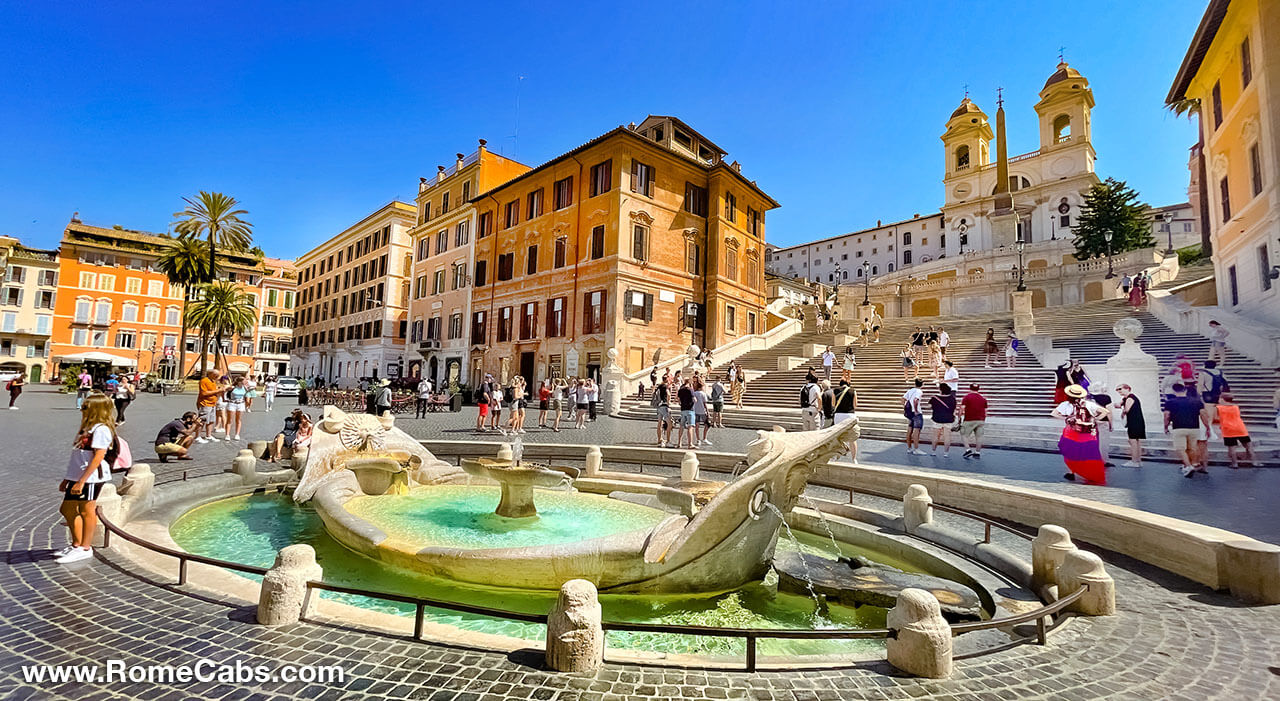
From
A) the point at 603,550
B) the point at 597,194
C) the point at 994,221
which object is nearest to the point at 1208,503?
the point at 603,550

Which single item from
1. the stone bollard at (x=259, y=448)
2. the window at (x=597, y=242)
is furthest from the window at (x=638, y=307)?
the stone bollard at (x=259, y=448)

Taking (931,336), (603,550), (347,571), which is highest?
(931,336)

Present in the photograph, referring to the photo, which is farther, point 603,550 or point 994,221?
point 994,221

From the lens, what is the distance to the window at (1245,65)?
785 inches

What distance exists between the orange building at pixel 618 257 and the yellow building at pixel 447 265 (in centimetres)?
153

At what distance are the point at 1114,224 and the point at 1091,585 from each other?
53.0 m

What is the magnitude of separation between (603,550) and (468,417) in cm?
1965

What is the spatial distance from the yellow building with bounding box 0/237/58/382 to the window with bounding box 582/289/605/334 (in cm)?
5324

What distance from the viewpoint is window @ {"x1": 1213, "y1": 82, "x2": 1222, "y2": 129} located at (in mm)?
23109

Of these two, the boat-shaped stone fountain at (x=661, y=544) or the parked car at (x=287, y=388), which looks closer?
the boat-shaped stone fountain at (x=661, y=544)

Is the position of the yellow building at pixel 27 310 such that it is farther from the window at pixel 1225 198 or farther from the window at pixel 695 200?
the window at pixel 1225 198

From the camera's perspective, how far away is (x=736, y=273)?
34.5 meters

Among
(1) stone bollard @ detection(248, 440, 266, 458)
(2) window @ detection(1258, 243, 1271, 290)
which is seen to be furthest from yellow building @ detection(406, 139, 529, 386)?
(2) window @ detection(1258, 243, 1271, 290)

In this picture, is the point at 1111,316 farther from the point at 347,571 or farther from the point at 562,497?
the point at 347,571
